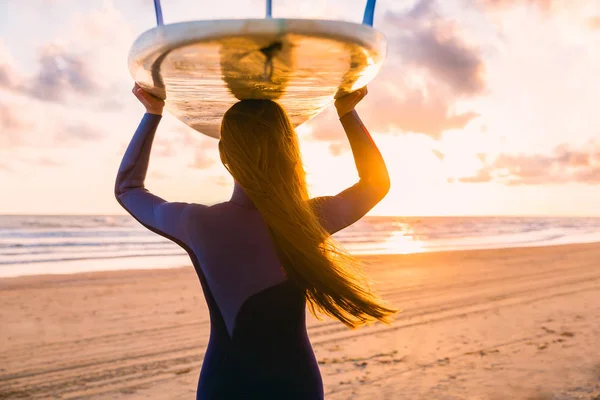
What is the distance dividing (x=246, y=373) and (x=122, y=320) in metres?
5.72

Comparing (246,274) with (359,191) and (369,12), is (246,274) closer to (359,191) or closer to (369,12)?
(359,191)

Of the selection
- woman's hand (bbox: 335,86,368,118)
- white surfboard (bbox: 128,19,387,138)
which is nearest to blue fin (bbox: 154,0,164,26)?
white surfboard (bbox: 128,19,387,138)

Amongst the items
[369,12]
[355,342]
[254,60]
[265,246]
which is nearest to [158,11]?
[254,60]

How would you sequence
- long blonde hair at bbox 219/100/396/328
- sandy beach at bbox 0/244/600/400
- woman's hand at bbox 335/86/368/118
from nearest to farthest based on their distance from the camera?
long blonde hair at bbox 219/100/396/328 < woman's hand at bbox 335/86/368/118 < sandy beach at bbox 0/244/600/400

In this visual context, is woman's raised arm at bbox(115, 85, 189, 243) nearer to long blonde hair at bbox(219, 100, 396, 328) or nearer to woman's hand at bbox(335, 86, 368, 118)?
long blonde hair at bbox(219, 100, 396, 328)

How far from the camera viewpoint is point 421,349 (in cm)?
542

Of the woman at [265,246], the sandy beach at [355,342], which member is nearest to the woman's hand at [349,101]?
the woman at [265,246]

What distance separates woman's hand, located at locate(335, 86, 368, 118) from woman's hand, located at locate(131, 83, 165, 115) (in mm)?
601

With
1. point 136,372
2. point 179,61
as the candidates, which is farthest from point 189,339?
point 179,61

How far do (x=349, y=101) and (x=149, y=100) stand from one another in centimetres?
66

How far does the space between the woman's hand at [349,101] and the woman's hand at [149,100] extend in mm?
601

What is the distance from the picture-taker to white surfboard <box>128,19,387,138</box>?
1218mm

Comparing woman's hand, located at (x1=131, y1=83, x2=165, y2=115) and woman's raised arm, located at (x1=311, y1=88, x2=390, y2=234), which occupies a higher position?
woman's hand, located at (x1=131, y1=83, x2=165, y2=115)

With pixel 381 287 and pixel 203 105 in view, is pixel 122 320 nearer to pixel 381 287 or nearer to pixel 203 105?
pixel 381 287
